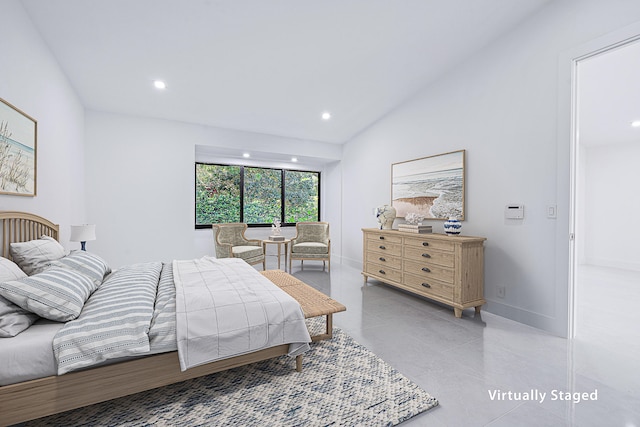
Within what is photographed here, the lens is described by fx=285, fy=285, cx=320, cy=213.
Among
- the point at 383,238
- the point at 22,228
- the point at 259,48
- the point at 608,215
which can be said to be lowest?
the point at 383,238

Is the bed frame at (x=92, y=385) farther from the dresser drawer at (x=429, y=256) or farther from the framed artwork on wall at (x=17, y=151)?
the dresser drawer at (x=429, y=256)

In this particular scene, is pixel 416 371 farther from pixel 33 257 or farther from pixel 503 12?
pixel 503 12

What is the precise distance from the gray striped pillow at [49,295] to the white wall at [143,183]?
9.76 ft

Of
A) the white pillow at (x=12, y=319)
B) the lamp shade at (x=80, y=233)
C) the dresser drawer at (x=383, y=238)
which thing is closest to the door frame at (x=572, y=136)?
the dresser drawer at (x=383, y=238)

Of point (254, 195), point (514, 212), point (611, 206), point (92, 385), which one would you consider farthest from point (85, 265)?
point (611, 206)

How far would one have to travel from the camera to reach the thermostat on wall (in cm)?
294

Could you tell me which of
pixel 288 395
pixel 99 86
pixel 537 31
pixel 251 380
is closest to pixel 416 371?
pixel 288 395

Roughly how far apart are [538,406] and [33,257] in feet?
11.6

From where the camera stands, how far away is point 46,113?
Answer: 2.81m

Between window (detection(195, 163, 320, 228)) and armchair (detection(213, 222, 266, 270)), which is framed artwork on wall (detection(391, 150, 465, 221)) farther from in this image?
window (detection(195, 163, 320, 228))

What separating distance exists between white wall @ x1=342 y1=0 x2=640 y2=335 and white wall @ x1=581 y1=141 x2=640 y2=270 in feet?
13.1

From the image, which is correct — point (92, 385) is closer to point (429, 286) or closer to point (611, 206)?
point (429, 286)

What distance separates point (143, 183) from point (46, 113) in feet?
5.99

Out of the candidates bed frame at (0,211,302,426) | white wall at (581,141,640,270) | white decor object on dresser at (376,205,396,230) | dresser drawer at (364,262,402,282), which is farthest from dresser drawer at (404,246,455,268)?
white wall at (581,141,640,270)
